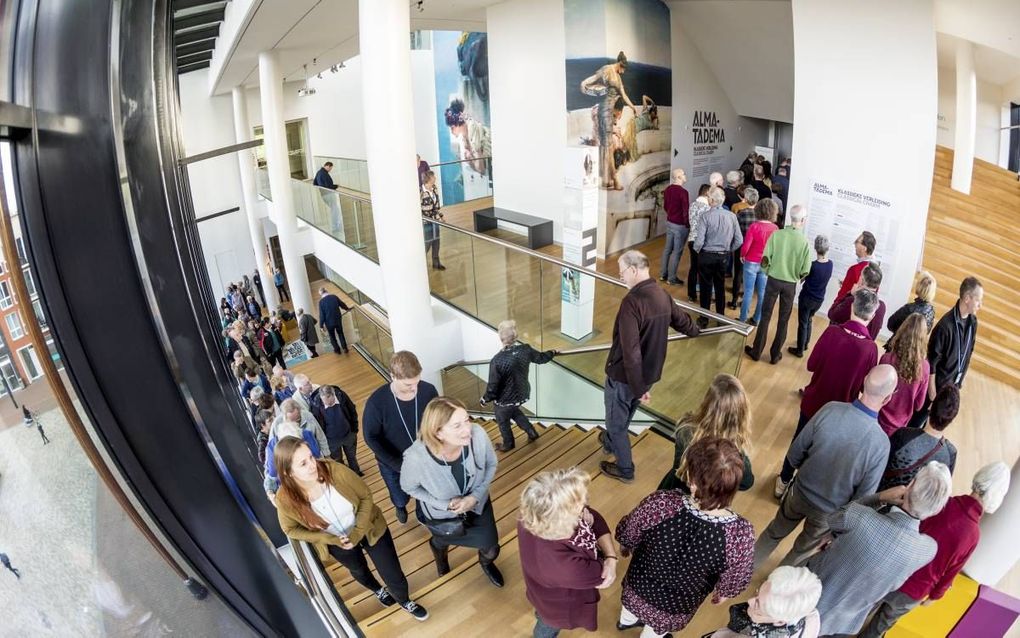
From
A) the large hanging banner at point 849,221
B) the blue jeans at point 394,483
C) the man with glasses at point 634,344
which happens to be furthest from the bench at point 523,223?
the blue jeans at point 394,483

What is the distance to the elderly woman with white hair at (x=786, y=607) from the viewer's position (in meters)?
1.49

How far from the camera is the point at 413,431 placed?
253cm

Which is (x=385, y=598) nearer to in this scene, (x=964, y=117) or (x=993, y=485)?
(x=993, y=485)

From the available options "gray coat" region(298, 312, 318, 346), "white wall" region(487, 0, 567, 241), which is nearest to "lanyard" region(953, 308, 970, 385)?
"gray coat" region(298, 312, 318, 346)

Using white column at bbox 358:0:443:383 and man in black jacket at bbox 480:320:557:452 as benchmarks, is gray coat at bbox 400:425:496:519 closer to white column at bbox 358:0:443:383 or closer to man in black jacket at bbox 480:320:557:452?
man in black jacket at bbox 480:320:557:452

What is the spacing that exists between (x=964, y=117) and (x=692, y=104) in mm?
3896

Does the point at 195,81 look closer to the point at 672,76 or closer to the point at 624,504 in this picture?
the point at 624,504

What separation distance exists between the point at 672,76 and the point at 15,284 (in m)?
9.50

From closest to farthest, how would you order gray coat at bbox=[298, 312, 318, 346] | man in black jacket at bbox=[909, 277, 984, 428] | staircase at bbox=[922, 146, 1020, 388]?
gray coat at bbox=[298, 312, 318, 346] → man in black jacket at bbox=[909, 277, 984, 428] → staircase at bbox=[922, 146, 1020, 388]

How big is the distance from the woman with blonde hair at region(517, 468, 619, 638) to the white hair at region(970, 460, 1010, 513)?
4.27ft

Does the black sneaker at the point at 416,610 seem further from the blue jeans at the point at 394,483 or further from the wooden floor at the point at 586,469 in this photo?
the blue jeans at the point at 394,483

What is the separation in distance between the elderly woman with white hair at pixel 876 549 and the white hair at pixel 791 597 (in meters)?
0.44

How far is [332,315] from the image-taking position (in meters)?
3.45

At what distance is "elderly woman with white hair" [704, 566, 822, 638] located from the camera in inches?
58.8
